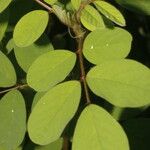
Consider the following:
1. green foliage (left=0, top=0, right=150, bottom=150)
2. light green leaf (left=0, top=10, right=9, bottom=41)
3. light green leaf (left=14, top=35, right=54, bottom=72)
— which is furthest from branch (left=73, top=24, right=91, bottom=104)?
light green leaf (left=0, top=10, right=9, bottom=41)

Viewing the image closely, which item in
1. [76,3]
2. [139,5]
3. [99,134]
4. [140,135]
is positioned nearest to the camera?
[99,134]

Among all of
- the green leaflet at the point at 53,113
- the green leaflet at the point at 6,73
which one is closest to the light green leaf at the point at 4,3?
the green leaflet at the point at 6,73

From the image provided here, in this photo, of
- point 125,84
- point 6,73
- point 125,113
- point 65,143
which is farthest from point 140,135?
point 6,73

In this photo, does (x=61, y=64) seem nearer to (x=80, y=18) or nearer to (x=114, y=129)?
(x=80, y=18)

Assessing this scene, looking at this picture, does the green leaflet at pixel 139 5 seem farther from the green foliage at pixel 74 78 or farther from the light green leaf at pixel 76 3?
the light green leaf at pixel 76 3

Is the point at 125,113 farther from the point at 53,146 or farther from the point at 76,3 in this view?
the point at 76,3

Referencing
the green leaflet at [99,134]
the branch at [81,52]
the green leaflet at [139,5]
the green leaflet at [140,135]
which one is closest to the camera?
the green leaflet at [99,134]
